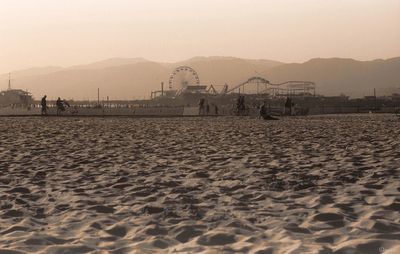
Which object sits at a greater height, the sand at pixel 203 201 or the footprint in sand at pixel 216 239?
the sand at pixel 203 201

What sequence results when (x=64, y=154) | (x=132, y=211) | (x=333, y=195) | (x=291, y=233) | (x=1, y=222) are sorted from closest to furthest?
(x=291, y=233) → (x=1, y=222) → (x=132, y=211) → (x=333, y=195) → (x=64, y=154)

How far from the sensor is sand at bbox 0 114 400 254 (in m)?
4.61

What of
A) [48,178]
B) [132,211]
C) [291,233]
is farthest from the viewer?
[48,178]

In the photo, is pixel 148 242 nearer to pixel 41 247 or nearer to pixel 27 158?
pixel 41 247

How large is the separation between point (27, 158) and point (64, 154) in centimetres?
92

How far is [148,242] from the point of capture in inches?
183

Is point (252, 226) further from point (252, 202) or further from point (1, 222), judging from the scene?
point (1, 222)

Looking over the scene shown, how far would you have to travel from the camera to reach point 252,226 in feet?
16.9

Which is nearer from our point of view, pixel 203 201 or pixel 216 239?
pixel 216 239

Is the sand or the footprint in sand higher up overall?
the sand

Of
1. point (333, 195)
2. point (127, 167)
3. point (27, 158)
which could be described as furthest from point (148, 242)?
point (27, 158)

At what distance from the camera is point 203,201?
6355mm

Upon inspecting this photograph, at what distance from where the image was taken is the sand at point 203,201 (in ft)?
15.1

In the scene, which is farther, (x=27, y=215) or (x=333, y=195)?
(x=333, y=195)
